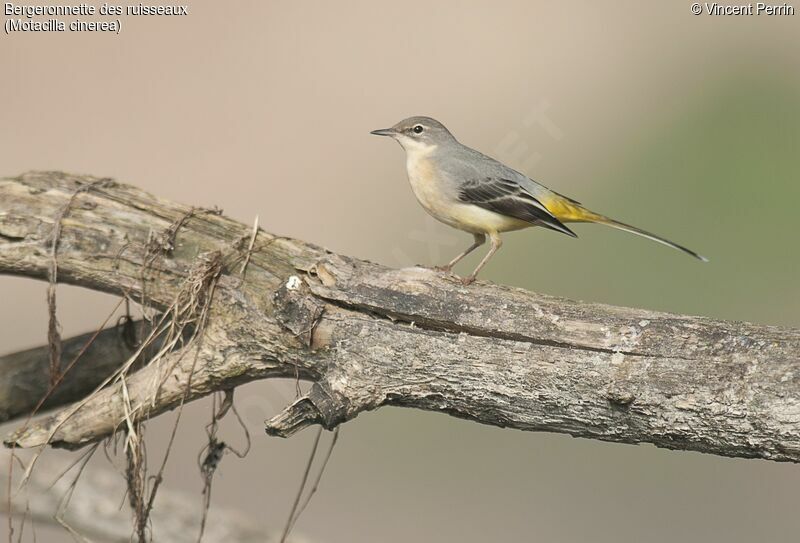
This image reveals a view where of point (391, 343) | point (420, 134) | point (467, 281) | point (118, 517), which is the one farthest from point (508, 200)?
point (118, 517)

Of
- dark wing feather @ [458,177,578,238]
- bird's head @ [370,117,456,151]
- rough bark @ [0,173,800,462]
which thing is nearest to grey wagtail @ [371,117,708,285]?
dark wing feather @ [458,177,578,238]

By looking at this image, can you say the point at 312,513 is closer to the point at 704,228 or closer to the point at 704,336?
the point at 704,228

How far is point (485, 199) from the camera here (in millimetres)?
5695

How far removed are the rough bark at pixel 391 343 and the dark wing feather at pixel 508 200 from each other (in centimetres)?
98

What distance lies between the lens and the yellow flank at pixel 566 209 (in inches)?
230

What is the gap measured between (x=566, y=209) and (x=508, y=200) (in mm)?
389

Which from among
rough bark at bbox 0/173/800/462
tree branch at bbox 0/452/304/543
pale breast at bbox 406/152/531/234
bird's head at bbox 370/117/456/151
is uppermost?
bird's head at bbox 370/117/456/151

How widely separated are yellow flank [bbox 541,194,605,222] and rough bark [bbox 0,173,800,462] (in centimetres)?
128

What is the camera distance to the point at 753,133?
36.7ft

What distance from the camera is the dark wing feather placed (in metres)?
5.58

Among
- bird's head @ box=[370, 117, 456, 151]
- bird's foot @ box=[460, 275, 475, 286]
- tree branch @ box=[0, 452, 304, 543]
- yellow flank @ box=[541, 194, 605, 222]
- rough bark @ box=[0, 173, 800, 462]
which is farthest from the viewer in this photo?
bird's head @ box=[370, 117, 456, 151]

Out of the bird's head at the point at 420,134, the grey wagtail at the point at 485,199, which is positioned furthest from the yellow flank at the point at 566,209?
the bird's head at the point at 420,134

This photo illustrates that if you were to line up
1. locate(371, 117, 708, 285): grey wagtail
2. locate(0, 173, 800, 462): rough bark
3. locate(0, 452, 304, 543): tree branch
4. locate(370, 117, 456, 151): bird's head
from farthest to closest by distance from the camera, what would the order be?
locate(370, 117, 456, 151): bird's head, locate(371, 117, 708, 285): grey wagtail, locate(0, 452, 304, 543): tree branch, locate(0, 173, 800, 462): rough bark

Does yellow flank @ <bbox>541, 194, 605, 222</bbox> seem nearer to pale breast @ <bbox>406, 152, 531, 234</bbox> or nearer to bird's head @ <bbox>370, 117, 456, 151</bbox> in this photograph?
pale breast @ <bbox>406, 152, 531, 234</bbox>
